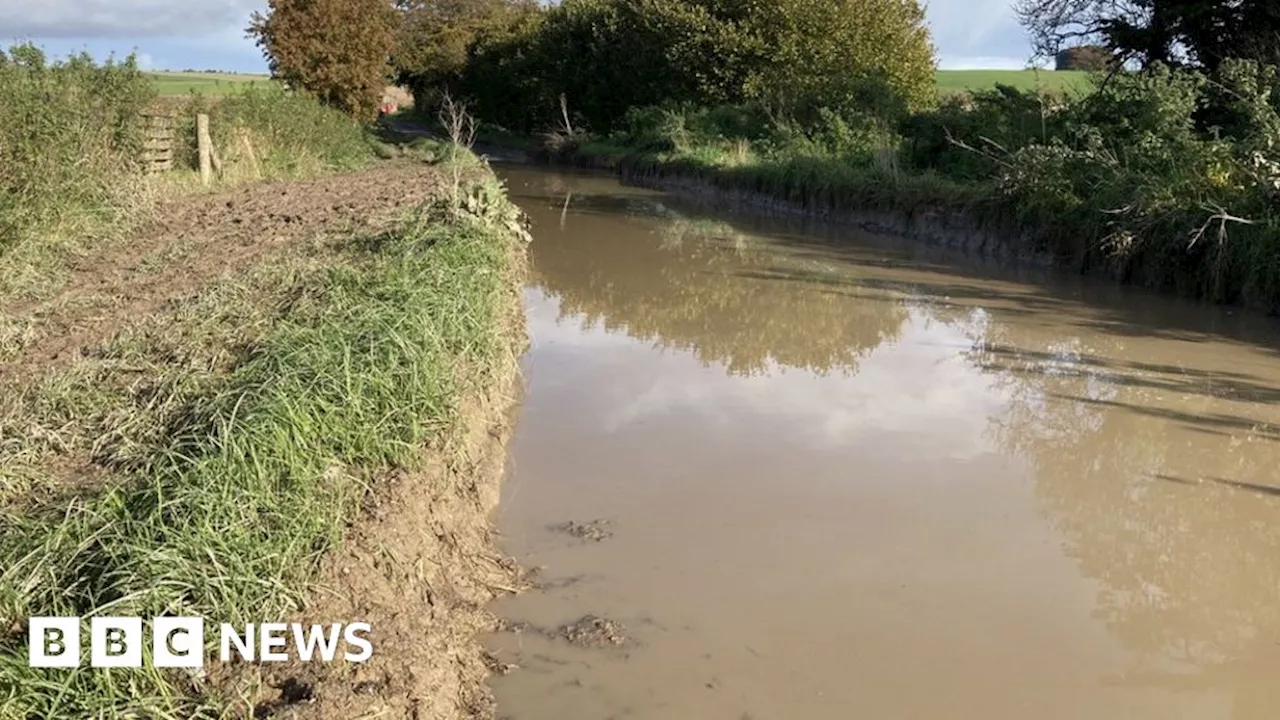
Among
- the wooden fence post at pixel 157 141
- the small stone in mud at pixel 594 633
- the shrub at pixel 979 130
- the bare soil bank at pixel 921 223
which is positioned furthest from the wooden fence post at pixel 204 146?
the small stone in mud at pixel 594 633

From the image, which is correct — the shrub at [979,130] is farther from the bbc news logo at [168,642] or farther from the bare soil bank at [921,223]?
the bbc news logo at [168,642]

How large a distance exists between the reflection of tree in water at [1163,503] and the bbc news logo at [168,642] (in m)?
2.99

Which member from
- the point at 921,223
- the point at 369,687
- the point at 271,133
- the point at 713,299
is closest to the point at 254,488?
the point at 369,687

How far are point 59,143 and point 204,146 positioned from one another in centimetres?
569

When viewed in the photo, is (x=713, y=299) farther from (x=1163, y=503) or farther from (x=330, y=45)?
(x=330, y=45)

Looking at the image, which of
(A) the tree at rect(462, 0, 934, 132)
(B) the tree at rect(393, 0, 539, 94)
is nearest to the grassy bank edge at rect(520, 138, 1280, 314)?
(A) the tree at rect(462, 0, 934, 132)

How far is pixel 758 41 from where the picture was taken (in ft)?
91.7

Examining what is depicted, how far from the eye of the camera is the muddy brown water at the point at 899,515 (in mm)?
3922

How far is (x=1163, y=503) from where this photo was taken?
18.9 ft

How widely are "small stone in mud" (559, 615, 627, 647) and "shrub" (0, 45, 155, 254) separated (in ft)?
22.0

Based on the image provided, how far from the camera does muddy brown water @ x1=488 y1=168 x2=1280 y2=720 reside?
154 inches

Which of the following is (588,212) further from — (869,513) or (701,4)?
(869,513)

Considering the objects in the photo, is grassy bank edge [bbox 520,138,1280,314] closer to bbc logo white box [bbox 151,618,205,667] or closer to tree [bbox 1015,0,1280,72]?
tree [bbox 1015,0,1280,72]

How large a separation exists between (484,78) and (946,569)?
1563 inches
